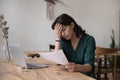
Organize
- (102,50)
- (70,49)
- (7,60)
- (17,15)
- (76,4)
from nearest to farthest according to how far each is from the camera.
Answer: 1. (70,49)
2. (7,60)
3. (102,50)
4. (17,15)
5. (76,4)

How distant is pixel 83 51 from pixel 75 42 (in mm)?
141

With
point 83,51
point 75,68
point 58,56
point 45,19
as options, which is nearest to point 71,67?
point 75,68

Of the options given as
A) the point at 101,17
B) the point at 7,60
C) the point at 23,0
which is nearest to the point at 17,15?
the point at 23,0

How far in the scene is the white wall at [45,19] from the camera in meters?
4.83

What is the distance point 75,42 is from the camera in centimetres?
233

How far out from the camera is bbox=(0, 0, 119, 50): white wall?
15.9ft

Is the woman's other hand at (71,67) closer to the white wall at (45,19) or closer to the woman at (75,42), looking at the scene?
the woman at (75,42)

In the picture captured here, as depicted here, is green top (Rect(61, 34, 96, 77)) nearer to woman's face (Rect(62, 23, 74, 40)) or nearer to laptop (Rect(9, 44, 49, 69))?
woman's face (Rect(62, 23, 74, 40))

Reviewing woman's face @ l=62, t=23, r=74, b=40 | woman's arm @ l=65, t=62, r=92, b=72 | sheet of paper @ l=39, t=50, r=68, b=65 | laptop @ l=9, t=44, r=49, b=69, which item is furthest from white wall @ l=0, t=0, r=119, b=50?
woman's arm @ l=65, t=62, r=92, b=72

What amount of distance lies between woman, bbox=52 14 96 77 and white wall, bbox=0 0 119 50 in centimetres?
259

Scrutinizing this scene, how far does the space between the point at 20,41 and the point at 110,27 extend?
81.0 inches

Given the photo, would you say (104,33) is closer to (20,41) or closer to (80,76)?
(20,41)

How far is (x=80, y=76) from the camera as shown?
1.75m

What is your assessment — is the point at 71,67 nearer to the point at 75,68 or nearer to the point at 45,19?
the point at 75,68
